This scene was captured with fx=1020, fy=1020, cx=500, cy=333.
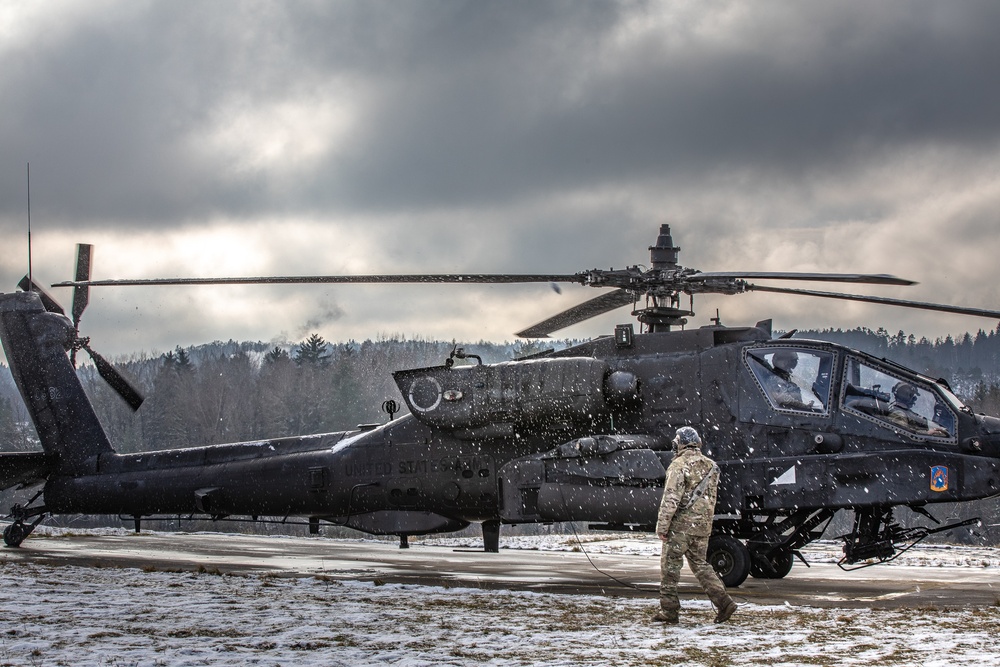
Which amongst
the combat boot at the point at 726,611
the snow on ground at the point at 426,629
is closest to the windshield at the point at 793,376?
the snow on ground at the point at 426,629

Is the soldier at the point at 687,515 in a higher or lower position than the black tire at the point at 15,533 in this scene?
higher

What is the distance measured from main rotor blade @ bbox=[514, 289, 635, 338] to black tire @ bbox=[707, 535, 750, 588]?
361 centimetres

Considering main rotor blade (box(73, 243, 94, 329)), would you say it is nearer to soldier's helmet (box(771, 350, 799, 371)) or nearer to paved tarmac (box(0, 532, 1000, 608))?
paved tarmac (box(0, 532, 1000, 608))

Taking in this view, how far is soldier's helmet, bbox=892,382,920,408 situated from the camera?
1220 centimetres

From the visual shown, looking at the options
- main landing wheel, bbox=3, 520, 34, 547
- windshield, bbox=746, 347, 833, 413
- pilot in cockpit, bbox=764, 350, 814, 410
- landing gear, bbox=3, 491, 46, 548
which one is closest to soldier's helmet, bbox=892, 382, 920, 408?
windshield, bbox=746, 347, 833, 413

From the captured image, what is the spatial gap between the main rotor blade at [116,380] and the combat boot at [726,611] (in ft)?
38.6

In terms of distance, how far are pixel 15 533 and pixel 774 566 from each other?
1270cm

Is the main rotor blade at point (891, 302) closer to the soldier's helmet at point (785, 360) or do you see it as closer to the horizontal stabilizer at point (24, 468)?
the soldier's helmet at point (785, 360)

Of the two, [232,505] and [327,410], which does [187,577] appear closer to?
[232,505]

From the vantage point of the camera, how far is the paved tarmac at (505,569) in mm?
11391

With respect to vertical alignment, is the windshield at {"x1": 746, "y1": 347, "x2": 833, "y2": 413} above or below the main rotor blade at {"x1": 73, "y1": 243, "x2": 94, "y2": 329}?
below

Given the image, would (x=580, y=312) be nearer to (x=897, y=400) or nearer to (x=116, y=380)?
(x=897, y=400)

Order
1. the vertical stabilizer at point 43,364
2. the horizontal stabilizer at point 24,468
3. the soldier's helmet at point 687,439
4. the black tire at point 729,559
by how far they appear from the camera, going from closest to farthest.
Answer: the soldier's helmet at point 687,439, the black tire at point 729,559, the horizontal stabilizer at point 24,468, the vertical stabilizer at point 43,364

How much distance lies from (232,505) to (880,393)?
951cm
